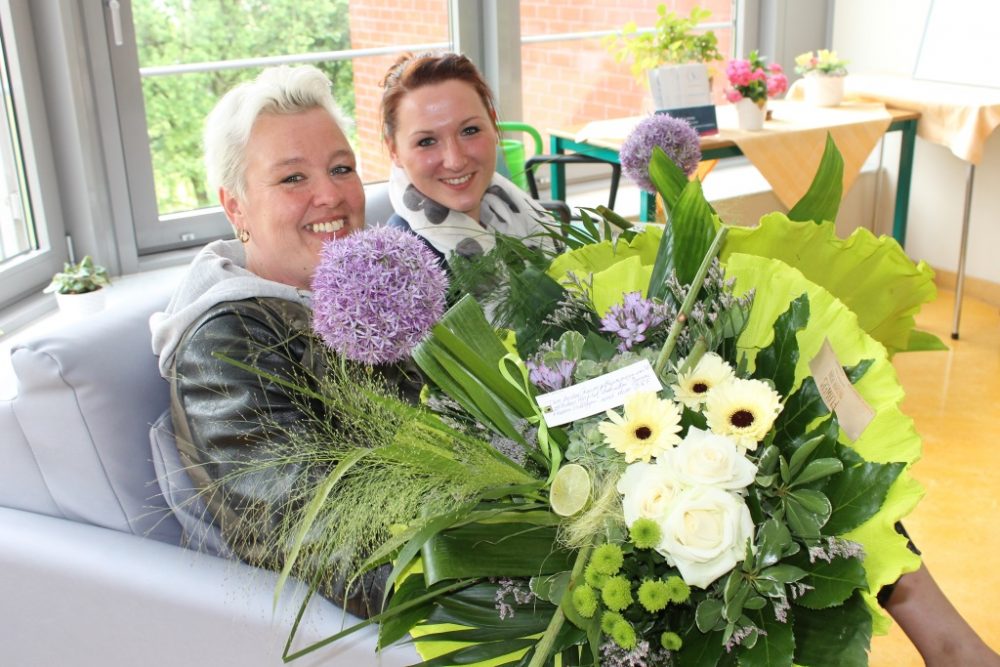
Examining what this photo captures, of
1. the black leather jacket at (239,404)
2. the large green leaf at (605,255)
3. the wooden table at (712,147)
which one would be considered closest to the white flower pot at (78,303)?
the black leather jacket at (239,404)

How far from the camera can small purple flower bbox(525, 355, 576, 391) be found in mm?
912

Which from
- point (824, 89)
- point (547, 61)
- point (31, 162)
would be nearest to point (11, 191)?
point (31, 162)

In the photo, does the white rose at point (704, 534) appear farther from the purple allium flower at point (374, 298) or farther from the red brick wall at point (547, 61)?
the red brick wall at point (547, 61)

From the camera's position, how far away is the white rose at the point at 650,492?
0.84 m

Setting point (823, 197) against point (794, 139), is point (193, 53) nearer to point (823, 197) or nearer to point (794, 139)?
point (794, 139)

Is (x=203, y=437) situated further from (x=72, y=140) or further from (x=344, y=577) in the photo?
(x=72, y=140)

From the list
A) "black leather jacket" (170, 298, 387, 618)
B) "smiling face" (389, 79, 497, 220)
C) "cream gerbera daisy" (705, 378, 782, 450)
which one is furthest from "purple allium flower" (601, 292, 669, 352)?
"smiling face" (389, 79, 497, 220)

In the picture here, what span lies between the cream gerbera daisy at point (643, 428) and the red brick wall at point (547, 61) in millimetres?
2840

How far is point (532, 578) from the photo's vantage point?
0.90 meters

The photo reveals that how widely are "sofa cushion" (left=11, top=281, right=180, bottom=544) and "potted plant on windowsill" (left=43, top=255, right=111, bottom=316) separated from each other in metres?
1.35

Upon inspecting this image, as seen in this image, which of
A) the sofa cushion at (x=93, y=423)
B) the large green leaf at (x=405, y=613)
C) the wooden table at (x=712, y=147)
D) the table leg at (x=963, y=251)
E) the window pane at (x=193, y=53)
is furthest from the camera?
the table leg at (x=963, y=251)

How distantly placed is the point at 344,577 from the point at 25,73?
235cm

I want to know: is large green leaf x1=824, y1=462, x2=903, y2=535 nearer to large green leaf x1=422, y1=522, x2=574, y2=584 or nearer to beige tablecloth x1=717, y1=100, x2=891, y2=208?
large green leaf x1=422, y1=522, x2=574, y2=584

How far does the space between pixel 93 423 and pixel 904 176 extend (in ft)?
11.7
